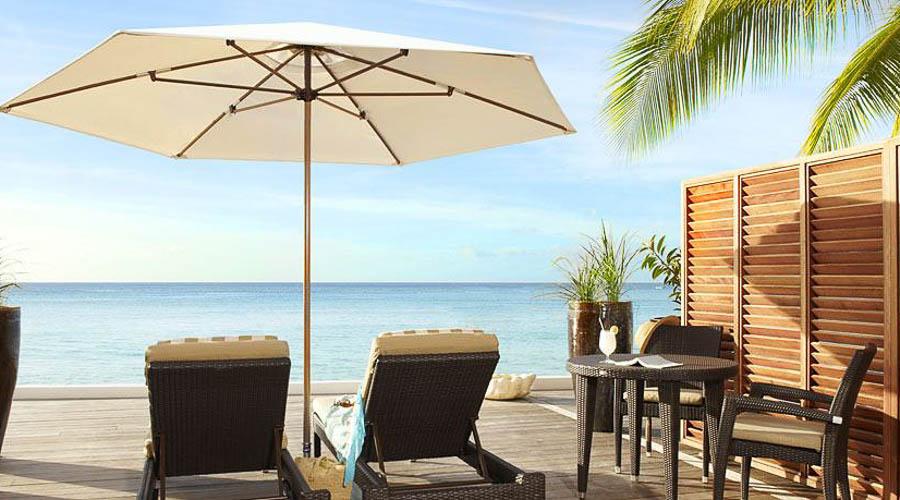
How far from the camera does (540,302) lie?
30.5 metres

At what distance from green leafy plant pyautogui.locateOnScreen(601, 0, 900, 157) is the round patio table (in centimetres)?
240

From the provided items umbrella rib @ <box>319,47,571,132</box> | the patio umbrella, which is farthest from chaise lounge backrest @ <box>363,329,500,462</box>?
umbrella rib @ <box>319,47,571,132</box>

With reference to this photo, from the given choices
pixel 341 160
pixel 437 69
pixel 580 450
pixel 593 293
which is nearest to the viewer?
pixel 437 69

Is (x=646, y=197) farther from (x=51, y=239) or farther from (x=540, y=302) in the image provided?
(x=51, y=239)

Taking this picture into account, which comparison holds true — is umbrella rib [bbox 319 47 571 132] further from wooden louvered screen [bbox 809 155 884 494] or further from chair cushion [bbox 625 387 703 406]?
chair cushion [bbox 625 387 703 406]

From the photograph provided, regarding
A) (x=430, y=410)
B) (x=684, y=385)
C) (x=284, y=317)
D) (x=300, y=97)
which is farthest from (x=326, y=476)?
(x=284, y=317)

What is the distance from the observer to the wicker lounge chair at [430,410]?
3855mm

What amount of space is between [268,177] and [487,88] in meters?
26.5

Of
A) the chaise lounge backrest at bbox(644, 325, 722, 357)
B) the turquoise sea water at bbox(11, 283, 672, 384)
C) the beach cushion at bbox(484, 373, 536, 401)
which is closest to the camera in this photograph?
the chaise lounge backrest at bbox(644, 325, 722, 357)

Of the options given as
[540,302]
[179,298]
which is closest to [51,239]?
[179,298]

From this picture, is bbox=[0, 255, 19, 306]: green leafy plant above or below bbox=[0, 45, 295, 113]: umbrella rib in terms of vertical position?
below

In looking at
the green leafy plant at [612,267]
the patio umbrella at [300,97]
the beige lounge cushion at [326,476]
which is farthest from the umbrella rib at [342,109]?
the green leafy plant at [612,267]

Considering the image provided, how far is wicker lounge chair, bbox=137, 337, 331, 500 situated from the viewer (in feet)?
11.8

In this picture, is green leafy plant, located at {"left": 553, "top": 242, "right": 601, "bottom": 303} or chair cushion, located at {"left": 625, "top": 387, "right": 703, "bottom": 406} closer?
chair cushion, located at {"left": 625, "top": 387, "right": 703, "bottom": 406}
